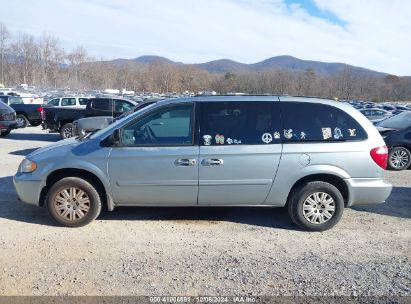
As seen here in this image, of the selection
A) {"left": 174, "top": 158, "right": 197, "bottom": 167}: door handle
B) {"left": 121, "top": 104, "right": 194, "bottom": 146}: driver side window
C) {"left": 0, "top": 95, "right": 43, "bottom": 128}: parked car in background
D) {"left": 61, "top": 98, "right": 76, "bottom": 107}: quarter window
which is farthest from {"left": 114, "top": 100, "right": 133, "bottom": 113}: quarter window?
{"left": 174, "top": 158, "right": 197, "bottom": 167}: door handle

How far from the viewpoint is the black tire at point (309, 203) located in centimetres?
509

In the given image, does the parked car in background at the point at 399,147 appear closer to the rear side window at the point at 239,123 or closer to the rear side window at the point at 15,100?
the rear side window at the point at 239,123

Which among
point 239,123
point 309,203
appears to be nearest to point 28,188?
point 239,123

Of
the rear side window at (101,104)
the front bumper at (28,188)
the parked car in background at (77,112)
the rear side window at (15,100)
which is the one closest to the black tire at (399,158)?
the front bumper at (28,188)

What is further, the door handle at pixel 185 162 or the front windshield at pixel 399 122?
the front windshield at pixel 399 122

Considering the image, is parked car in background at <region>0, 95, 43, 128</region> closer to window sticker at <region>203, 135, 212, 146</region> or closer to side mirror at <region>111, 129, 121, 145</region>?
side mirror at <region>111, 129, 121, 145</region>

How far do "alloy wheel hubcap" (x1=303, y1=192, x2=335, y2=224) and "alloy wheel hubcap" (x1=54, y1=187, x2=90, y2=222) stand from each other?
2886 mm

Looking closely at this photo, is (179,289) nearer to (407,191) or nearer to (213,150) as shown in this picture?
(213,150)

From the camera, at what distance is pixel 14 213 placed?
18.6 feet

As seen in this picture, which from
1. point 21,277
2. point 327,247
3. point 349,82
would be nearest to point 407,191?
point 327,247

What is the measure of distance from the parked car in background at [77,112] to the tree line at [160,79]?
62.1m

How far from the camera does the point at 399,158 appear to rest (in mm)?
9797

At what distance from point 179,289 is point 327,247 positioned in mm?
2005

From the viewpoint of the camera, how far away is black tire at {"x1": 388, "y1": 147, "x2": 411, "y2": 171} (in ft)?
32.1
